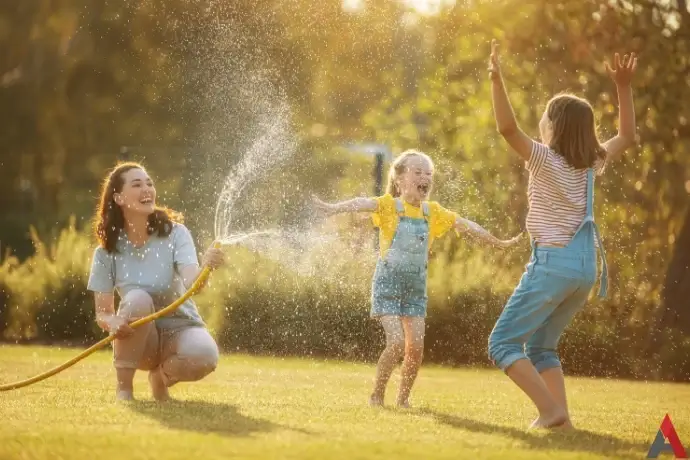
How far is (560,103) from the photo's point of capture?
19.6ft

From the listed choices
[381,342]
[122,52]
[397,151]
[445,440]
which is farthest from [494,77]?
[122,52]

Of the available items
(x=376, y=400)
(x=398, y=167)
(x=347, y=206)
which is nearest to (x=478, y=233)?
(x=398, y=167)

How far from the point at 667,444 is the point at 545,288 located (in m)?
1.06

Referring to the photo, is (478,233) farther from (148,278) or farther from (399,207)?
(148,278)

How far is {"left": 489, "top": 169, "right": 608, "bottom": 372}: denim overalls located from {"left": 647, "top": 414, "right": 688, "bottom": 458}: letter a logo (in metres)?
0.96

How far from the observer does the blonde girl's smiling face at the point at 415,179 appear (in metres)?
7.45

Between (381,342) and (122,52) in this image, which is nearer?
(381,342)

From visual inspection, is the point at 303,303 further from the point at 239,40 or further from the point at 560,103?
the point at 239,40

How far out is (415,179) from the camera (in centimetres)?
746

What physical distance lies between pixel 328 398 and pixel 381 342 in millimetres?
4358

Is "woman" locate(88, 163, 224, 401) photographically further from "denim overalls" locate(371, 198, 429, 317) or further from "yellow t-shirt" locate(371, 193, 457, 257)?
"yellow t-shirt" locate(371, 193, 457, 257)

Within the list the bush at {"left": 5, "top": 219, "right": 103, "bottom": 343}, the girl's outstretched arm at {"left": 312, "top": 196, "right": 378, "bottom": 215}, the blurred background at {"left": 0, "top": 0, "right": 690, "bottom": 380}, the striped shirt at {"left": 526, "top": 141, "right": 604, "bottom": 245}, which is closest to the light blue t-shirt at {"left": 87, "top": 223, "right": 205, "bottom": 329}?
the girl's outstretched arm at {"left": 312, "top": 196, "right": 378, "bottom": 215}

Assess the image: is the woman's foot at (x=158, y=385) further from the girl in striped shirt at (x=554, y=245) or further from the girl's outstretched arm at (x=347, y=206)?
the girl in striped shirt at (x=554, y=245)

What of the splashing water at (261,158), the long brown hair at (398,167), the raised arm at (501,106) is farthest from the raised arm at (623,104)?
the splashing water at (261,158)
